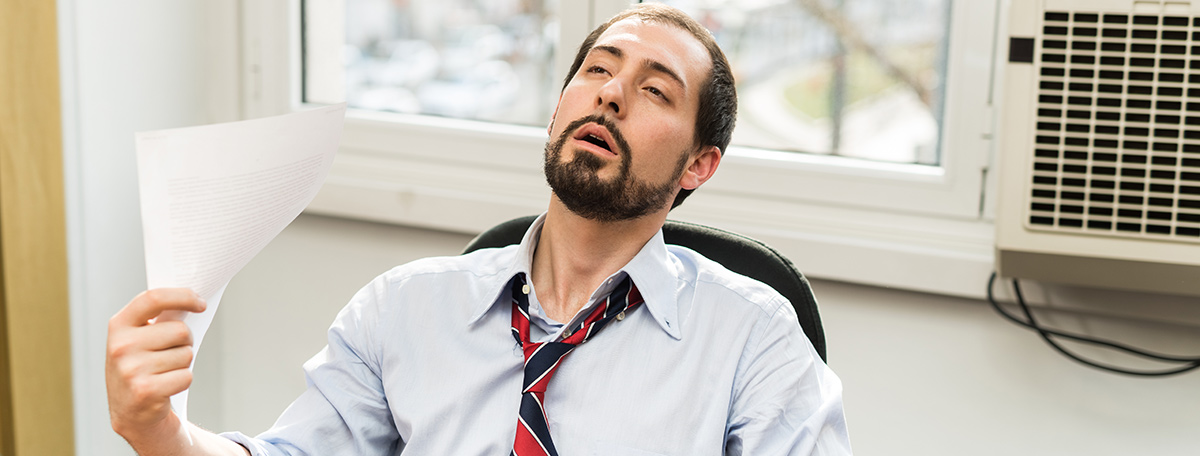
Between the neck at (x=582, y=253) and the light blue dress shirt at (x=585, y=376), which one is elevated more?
the neck at (x=582, y=253)

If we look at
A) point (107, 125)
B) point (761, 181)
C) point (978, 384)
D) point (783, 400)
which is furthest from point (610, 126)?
point (107, 125)

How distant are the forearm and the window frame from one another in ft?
3.28

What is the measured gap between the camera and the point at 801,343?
116cm

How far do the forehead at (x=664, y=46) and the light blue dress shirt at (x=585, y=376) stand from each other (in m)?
0.21

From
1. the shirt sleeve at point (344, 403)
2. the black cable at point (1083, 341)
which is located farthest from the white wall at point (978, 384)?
the shirt sleeve at point (344, 403)

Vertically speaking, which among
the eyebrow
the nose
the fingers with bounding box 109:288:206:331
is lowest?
the fingers with bounding box 109:288:206:331

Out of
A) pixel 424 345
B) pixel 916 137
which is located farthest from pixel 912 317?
pixel 424 345

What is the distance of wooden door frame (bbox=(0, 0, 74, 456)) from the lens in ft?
6.05

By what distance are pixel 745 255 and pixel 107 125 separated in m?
1.42

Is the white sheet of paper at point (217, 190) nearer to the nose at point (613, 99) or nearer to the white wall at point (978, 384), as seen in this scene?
the nose at point (613, 99)

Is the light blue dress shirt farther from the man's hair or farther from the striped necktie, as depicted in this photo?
the man's hair

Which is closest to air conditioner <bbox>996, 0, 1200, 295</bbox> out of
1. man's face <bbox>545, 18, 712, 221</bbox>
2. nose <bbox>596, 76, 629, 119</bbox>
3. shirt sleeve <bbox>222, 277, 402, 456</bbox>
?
man's face <bbox>545, 18, 712, 221</bbox>

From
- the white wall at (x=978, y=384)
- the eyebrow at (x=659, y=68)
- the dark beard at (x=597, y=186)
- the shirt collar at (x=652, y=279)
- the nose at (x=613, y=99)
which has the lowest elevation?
the white wall at (x=978, y=384)

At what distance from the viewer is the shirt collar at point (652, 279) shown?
118 centimetres
